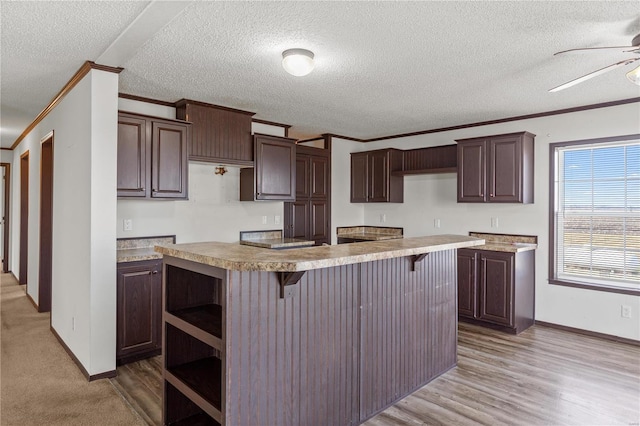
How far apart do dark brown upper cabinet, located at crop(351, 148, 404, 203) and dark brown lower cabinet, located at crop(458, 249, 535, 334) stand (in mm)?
1601

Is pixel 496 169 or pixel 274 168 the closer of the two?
pixel 496 169

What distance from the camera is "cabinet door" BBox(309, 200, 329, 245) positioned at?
5863 mm

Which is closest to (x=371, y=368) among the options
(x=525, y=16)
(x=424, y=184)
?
(x=525, y=16)

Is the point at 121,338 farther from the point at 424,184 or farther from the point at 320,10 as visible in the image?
the point at 424,184

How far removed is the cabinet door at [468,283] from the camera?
15.0 ft

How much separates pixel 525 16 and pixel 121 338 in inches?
152

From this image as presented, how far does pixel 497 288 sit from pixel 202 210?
11.5ft

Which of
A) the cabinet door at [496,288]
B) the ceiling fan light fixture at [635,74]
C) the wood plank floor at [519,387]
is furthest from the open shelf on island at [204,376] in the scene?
the cabinet door at [496,288]

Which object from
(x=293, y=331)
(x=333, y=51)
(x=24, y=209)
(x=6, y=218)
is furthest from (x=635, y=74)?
(x=6, y=218)

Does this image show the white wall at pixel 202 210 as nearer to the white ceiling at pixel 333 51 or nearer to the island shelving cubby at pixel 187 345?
the white ceiling at pixel 333 51

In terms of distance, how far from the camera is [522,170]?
444 cm

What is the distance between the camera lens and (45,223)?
4.73 m

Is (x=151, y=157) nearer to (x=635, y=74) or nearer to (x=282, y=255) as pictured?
(x=282, y=255)

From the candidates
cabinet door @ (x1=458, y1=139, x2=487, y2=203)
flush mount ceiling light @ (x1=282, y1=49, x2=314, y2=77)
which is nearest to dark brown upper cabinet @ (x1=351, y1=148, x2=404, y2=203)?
cabinet door @ (x1=458, y1=139, x2=487, y2=203)
